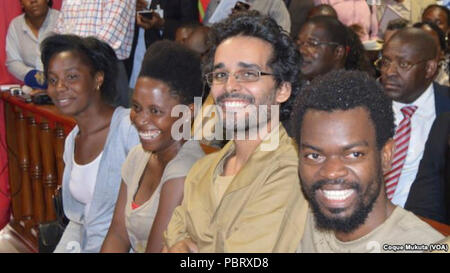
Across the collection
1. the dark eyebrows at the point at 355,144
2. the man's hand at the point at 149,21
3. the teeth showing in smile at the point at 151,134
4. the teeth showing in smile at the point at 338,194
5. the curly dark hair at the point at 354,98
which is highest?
the curly dark hair at the point at 354,98

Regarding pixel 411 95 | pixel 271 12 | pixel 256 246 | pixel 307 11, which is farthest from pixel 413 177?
pixel 307 11

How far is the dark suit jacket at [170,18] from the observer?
475 centimetres

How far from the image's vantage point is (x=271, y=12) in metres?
4.45

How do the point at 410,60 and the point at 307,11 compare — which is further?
the point at 307,11

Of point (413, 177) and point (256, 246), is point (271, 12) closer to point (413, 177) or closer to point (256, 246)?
point (413, 177)

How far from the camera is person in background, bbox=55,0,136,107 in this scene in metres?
4.40

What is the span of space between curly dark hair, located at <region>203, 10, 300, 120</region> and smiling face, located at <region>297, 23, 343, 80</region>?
169cm

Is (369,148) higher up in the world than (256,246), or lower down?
higher up

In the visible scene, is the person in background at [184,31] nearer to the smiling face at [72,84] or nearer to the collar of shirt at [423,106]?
the smiling face at [72,84]

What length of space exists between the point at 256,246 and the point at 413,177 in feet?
3.89

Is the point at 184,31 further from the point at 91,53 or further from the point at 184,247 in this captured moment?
the point at 184,247

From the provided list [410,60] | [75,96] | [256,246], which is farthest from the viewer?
[410,60]

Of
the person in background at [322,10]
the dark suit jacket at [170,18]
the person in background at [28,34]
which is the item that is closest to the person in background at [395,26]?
the person in background at [322,10]

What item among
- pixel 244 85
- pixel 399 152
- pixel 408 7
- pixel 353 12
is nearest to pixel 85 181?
pixel 244 85
